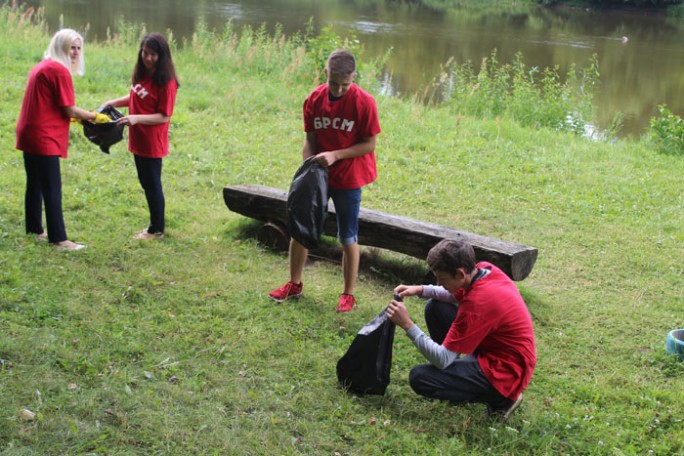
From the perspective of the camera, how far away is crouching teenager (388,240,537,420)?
11.3 feet

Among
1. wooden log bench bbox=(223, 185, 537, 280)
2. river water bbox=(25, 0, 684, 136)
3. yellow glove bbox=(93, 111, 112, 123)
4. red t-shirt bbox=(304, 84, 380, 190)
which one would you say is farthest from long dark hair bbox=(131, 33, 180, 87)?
river water bbox=(25, 0, 684, 136)

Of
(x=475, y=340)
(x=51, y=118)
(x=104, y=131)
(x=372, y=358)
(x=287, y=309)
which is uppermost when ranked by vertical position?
(x=51, y=118)

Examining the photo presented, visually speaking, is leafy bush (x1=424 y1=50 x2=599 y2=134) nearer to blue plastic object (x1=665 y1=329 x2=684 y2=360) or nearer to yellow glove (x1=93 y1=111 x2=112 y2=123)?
blue plastic object (x1=665 y1=329 x2=684 y2=360)

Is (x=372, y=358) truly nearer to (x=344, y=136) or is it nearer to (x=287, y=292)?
(x=287, y=292)

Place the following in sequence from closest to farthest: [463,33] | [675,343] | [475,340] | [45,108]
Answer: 1. [475,340]
2. [675,343]
3. [45,108]
4. [463,33]

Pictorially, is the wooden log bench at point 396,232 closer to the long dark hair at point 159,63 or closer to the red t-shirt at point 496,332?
the long dark hair at point 159,63

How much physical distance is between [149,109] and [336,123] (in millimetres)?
1718

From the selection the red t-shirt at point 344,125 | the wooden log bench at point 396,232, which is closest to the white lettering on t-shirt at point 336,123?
the red t-shirt at point 344,125

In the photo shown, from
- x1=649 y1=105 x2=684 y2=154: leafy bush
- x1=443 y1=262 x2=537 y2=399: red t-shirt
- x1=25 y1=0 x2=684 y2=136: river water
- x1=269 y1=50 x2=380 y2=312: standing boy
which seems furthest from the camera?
x1=25 y1=0 x2=684 y2=136: river water

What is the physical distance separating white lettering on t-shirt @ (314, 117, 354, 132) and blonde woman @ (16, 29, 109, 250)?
1.82 metres

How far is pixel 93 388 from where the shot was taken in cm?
358

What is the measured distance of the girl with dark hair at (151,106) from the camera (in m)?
5.25

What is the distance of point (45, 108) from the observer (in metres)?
5.03

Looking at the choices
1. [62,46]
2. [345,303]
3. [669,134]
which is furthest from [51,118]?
[669,134]
